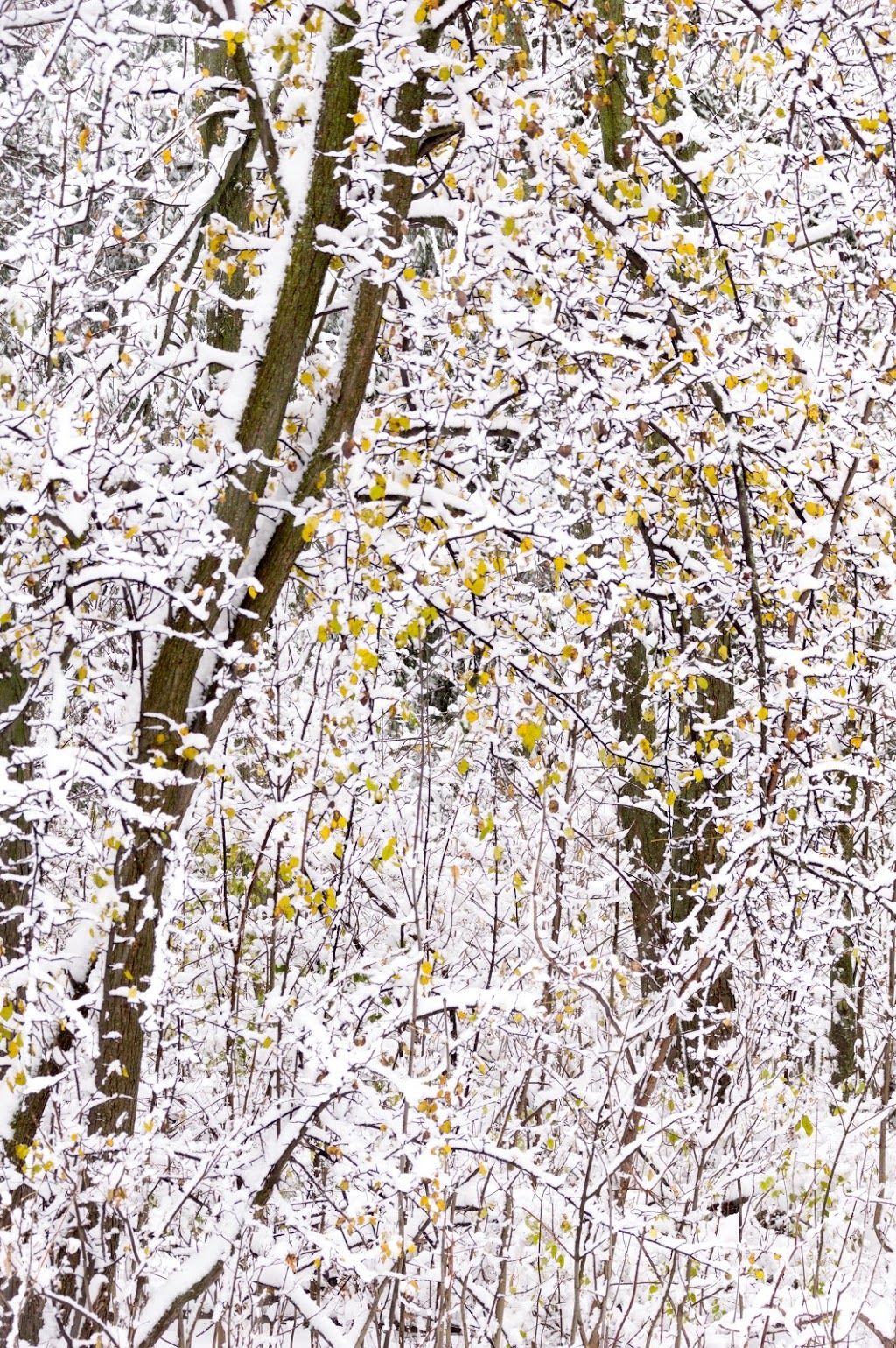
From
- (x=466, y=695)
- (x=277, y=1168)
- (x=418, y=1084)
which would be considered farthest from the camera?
(x=466, y=695)

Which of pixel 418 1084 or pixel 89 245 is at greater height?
pixel 89 245

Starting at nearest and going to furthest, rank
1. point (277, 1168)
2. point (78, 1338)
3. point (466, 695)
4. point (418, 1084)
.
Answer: point (418, 1084) < point (78, 1338) < point (277, 1168) < point (466, 695)

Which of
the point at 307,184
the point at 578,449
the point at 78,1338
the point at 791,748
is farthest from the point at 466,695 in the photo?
the point at 78,1338

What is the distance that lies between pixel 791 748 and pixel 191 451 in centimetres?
246

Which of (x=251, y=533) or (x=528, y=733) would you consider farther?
(x=251, y=533)

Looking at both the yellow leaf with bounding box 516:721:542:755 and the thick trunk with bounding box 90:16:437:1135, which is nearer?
the yellow leaf with bounding box 516:721:542:755

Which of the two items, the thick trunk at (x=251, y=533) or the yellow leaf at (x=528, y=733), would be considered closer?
the yellow leaf at (x=528, y=733)

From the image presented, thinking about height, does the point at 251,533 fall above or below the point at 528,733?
above

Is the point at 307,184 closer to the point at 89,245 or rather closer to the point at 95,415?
the point at 89,245

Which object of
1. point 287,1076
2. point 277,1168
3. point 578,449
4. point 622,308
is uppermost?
point 622,308

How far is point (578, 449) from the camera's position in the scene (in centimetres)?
443

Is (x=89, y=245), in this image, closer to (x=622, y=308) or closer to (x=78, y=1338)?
(x=622, y=308)

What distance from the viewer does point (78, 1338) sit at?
13.1 ft

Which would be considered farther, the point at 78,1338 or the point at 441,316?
the point at 441,316
